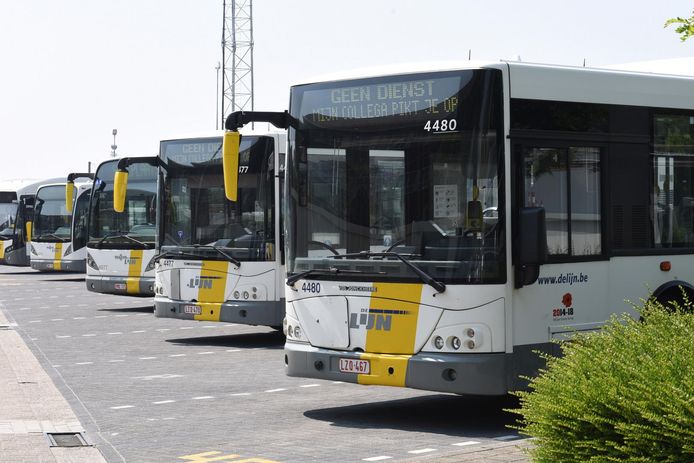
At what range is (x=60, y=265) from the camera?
4034cm

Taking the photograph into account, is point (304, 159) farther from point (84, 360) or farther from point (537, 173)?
point (84, 360)

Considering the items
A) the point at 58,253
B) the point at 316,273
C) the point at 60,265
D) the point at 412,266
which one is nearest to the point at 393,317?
the point at 412,266

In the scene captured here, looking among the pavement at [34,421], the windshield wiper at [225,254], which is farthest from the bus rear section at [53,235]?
the pavement at [34,421]

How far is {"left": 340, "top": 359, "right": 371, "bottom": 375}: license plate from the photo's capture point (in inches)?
439

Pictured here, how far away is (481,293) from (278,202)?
25.9 feet

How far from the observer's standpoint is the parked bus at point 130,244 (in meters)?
25.6

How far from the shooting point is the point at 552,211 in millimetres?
11141

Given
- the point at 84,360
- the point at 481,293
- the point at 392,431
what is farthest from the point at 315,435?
the point at 84,360

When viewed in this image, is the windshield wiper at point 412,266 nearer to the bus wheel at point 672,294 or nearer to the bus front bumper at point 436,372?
the bus front bumper at point 436,372

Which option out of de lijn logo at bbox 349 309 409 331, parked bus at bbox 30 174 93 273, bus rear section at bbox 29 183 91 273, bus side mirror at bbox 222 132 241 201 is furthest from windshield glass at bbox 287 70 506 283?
bus rear section at bbox 29 183 91 273

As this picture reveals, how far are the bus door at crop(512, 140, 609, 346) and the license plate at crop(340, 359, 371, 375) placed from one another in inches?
50.2

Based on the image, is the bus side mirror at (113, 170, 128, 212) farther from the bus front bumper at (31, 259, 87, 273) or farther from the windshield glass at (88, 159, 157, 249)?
the bus front bumper at (31, 259, 87, 273)

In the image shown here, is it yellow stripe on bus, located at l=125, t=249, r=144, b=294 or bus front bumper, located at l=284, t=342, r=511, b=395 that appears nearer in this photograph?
bus front bumper, located at l=284, t=342, r=511, b=395

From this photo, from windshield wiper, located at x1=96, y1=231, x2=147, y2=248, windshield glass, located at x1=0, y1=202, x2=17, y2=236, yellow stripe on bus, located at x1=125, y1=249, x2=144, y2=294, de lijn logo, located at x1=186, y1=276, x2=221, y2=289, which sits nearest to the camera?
de lijn logo, located at x1=186, y1=276, x2=221, y2=289
